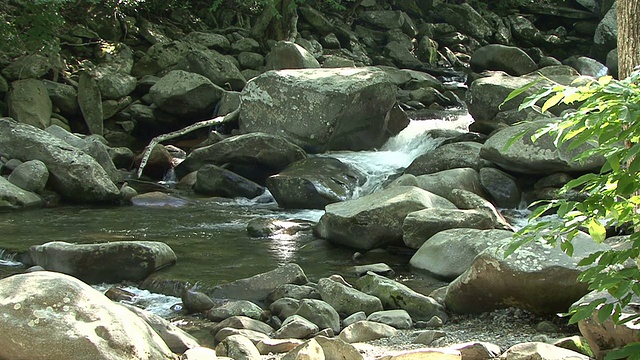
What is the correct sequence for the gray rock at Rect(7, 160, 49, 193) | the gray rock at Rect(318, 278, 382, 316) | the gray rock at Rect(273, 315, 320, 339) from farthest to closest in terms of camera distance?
the gray rock at Rect(7, 160, 49, 193) < the gray rock at Rect(318, 278, 382, 316) < the gray rock at Rect(273, 315, 320, 339)

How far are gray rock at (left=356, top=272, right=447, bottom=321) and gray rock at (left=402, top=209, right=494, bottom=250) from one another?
145 cm

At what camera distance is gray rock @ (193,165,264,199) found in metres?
10.5

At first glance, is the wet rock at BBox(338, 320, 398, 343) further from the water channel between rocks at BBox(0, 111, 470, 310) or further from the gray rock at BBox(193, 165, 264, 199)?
the gray rock at BBox(193, 165, 264, 199)

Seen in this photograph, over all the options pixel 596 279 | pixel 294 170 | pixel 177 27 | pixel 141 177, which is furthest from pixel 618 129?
pixel 177 27

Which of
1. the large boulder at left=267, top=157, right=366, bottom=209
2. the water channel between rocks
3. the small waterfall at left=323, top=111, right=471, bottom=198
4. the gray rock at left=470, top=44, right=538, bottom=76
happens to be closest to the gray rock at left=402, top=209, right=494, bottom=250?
the water channel between rocks

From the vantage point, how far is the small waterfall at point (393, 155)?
10860mm

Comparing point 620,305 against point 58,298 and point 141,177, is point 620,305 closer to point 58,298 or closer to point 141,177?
point 58,298

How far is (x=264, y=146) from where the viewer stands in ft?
35.5

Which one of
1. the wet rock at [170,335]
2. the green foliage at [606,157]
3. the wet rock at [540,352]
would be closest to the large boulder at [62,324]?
the wet rock at [170,335]

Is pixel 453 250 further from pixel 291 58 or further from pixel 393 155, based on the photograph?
pixel 291 58

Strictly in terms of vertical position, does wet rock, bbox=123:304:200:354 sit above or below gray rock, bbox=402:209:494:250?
above

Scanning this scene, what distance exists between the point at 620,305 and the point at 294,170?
774 centimetres

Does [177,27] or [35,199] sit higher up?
[177,27]

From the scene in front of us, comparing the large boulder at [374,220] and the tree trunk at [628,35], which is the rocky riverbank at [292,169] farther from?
the tree trunk at [628,35]
